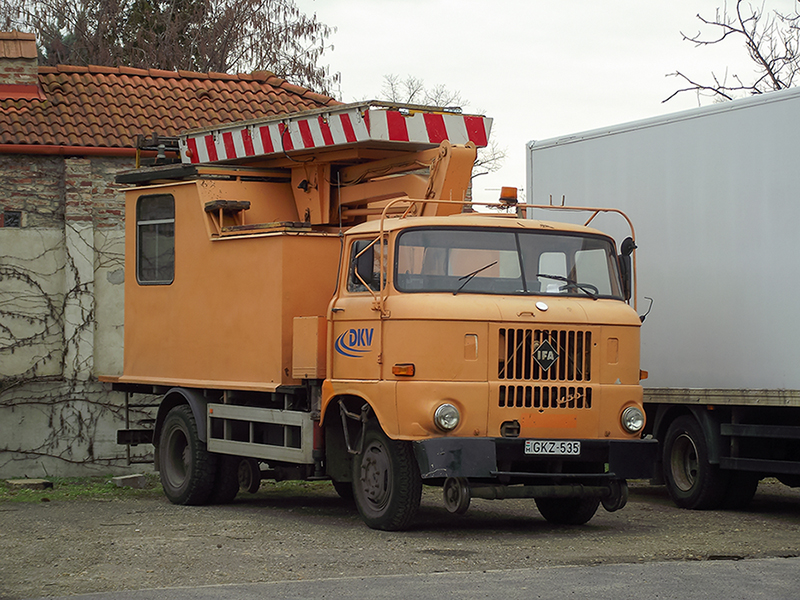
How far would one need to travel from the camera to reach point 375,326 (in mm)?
10391

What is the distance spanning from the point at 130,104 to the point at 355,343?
31.4 ft

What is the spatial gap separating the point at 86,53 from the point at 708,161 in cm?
2589

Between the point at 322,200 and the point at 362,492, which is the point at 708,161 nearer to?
the point at 322,200

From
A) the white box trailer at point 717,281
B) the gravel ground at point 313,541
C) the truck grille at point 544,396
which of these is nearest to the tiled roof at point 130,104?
the gravel ground at point 313,541

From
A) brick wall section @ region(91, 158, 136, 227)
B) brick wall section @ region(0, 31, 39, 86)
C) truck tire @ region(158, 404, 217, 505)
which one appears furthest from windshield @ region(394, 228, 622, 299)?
brick wall section @ region(0, 31, 39, 86)

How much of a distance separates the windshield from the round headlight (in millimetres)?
968

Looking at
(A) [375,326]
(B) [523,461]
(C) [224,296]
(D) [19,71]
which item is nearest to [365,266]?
(A) [375,326]

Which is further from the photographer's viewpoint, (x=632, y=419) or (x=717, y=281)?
(x=717, y=281)

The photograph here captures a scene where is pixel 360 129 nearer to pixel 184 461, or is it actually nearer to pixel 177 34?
pixel 184 461

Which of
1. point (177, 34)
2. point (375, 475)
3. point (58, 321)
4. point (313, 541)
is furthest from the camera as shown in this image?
point (177, 34)

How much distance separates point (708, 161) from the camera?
12133 mm

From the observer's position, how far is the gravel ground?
27.5 ft

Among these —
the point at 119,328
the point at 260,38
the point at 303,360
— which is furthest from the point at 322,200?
the point at 260,38

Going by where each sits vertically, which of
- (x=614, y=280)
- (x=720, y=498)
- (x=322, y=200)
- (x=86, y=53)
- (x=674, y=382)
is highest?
(x=86, y=53)
